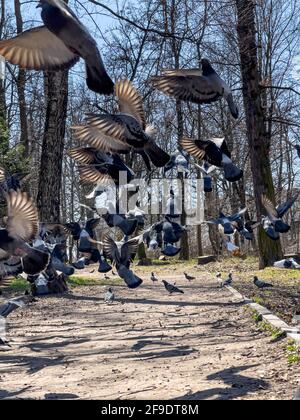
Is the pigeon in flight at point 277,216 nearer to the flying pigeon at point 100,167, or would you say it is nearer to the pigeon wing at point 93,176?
the flying pigeon at point 100,167

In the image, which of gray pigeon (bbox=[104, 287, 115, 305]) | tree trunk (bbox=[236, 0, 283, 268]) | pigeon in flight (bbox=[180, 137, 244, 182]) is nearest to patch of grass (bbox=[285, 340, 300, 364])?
pigeon in flight (bbox=[180, 137, 244, 182])

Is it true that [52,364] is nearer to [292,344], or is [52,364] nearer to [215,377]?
[215,377]

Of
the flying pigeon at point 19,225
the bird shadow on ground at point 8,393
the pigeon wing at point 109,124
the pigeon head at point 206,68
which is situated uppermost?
the pigeon head at point 206,68

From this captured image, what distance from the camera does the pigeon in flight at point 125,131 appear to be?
344cm

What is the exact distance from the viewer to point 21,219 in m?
3.50

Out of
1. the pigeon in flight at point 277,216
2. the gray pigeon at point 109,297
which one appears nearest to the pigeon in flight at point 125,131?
the pigeon in flight at point 277,216

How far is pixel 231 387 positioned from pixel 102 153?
2.01 meters

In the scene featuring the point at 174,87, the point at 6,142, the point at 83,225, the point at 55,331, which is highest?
the point at 6,142

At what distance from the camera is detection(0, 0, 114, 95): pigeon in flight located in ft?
8.35

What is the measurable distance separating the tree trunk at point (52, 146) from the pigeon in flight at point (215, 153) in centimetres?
674

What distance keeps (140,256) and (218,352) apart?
1720 centimetres

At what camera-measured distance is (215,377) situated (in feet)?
16.3

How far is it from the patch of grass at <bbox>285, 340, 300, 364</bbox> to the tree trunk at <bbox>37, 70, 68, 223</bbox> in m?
6.18
